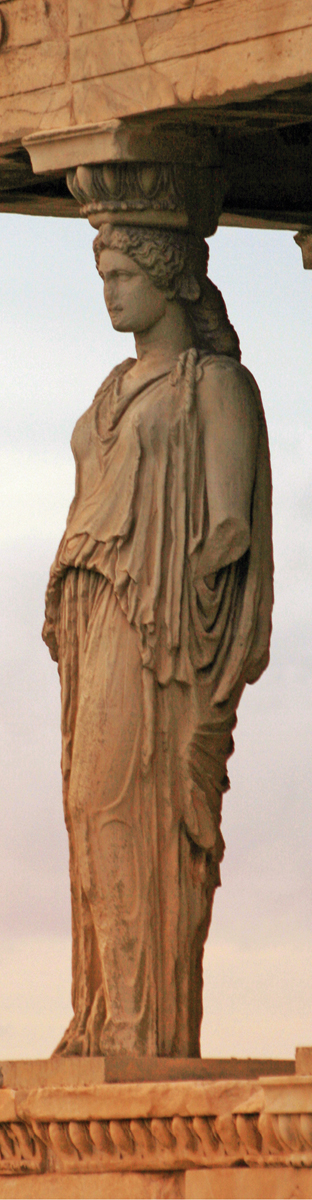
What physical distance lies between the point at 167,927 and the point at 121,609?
3.37ft

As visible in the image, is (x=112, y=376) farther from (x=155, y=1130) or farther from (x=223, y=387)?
(x=155, y=1130)

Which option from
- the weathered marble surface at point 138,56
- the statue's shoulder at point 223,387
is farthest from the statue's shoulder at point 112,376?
the weathered marble surface at point 138,56

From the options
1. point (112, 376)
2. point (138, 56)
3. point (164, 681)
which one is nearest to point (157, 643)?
point (164, 681)

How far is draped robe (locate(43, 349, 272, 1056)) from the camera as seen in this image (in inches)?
418

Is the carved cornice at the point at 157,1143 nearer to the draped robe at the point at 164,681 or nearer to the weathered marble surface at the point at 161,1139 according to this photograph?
the weathered marble surface at the point at 161,1139

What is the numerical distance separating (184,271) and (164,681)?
4.51 feet

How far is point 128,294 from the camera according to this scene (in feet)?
35.7

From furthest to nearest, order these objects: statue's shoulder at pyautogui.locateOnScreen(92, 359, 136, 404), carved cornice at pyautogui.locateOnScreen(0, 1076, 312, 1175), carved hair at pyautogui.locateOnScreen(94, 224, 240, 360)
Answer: statue's shoulder at pyautogui.locateOnScreen(92, 359, 136, 404), carved hair at pyautogui.locateOnScreen(94, 224, 240, 360), carved cornice at pyautogui.locateOnScreen(0, 1076, 312, 1175)

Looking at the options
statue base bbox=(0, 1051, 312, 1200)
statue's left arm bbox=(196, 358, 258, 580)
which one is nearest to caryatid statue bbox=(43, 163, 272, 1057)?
statue's left arm bbox=(196, 358, 258, 580)

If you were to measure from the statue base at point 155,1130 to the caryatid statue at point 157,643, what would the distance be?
9.6 inches

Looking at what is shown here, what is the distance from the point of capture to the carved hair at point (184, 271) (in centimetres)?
1080

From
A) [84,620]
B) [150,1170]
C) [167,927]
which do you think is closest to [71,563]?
[84,620]

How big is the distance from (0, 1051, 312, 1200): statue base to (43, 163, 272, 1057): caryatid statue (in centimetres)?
24

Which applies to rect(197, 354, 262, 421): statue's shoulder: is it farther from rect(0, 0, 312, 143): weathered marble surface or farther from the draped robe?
rect(0, 0, 312, 143): weathered marble surface
